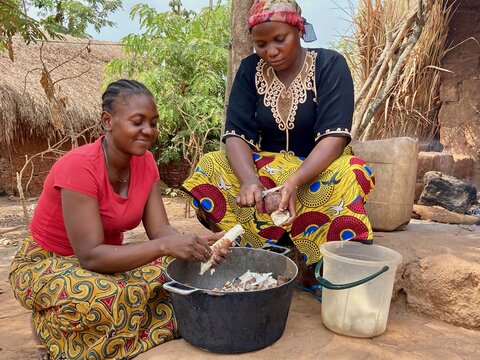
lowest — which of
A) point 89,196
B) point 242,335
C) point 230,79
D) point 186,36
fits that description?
point 242,335

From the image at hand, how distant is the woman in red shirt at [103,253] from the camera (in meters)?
1.61

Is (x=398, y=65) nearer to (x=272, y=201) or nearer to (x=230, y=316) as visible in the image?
(x=272, y=201)

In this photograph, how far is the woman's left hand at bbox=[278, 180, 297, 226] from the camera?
1846 millimetres

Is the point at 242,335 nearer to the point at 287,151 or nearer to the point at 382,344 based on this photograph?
the point at 382,344

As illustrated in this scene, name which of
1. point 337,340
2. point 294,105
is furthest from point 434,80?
point 337,340

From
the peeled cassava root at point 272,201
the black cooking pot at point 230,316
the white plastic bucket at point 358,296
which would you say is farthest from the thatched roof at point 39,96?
the white plastic bucket at point 358,296

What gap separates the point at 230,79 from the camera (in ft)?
10.3

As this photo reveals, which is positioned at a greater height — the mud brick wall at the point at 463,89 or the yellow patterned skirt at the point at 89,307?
the mud brick wall at the point at 463,89

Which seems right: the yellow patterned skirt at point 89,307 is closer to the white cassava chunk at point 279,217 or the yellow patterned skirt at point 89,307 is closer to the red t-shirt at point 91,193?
the red t-shirt at point 91,193

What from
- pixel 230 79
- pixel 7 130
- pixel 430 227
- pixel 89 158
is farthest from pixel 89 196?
pixel 7 130

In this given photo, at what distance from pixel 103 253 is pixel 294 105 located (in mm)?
1165

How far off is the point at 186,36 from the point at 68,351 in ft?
20.5

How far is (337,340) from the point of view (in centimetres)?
172

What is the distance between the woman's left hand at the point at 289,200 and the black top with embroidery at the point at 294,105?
0.36 meters
